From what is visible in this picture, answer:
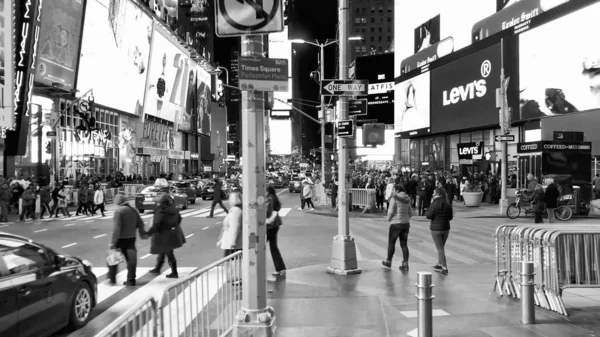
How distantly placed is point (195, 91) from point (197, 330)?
89.9 metres

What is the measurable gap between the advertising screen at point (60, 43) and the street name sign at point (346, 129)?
109 ft

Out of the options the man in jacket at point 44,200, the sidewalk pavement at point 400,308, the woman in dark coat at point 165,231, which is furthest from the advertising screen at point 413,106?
the woman in dark coat at point 165,231

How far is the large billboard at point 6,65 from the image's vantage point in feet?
105

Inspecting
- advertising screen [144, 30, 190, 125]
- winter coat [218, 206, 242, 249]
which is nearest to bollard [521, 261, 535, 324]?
winter coat [218, 206, 242, 249]

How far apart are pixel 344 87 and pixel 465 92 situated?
131 feet

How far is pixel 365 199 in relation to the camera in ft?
86.7

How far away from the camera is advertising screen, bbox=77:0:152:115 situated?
151 feet

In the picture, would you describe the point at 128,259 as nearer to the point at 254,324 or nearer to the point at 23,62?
the point at 254,324

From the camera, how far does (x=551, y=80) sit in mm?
35844

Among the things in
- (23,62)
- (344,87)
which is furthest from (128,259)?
(23,62)

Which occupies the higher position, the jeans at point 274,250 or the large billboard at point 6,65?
the large billboard at point 6,65

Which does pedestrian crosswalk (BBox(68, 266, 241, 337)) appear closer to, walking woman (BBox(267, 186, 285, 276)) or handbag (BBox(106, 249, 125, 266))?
handbag (BBox(106, 249, 125, 266))

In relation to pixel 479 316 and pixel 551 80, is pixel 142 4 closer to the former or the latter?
pixel 551 80

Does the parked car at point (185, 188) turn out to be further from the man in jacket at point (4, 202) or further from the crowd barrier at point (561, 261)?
the crowd barrier at point (561, 261)
